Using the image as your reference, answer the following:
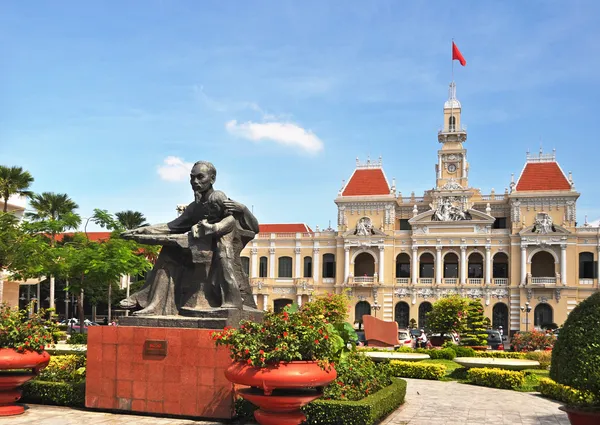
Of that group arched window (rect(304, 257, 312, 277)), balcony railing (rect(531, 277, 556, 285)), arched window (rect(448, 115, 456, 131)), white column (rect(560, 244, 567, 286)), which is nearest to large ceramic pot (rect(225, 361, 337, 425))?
balcony railing (rect(531, 277, 556, 285))

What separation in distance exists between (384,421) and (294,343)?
340cm

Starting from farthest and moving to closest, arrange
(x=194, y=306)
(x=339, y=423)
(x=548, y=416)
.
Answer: (x=548, y=416), (x=194, y=306), (x=339, y=423)

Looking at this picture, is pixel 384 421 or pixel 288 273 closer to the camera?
pixel 384 421

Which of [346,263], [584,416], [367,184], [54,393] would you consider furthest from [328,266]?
[584,416]

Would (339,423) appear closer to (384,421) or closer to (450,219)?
Result: (384,421)

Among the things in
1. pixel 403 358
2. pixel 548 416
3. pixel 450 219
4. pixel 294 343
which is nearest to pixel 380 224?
pixel 450 219

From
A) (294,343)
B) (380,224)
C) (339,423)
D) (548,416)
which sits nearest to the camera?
(294,343)

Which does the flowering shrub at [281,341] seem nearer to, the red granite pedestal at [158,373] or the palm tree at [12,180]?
the red granite pedestal at [158,373]

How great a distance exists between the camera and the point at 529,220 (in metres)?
49.2

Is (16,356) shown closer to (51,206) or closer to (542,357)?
(542,357)

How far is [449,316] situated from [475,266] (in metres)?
22.2

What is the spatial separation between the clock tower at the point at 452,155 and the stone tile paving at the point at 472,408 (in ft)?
129

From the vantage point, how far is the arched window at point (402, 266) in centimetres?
5307

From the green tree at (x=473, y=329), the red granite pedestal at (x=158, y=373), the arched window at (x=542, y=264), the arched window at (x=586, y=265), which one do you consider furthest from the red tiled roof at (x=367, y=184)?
the red granite pedestal at (x=158, y=373)
